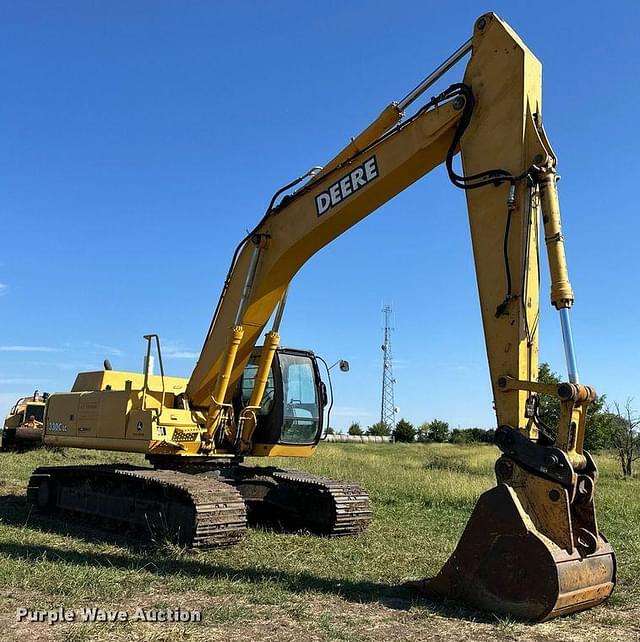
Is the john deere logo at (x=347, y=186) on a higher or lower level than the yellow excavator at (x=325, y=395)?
higher

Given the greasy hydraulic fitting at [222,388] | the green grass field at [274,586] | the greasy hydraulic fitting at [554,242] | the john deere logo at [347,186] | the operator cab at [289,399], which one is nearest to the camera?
the green grass field at [274,586]

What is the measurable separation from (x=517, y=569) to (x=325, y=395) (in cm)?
552

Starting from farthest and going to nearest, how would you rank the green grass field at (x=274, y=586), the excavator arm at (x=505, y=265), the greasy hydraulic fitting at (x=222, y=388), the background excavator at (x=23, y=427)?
the background excavator at (x=23, y=427), the greasy hydraulic fitting at (x=222, y=388), the excavator arm at (x=505, y=265), the green grass field at (x=274, y=586)

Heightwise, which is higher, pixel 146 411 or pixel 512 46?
pixel 512 46

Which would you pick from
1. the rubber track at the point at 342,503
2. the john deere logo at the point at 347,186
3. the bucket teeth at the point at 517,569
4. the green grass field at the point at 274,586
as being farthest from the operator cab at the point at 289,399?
the bucket teeth at the point at 517,569

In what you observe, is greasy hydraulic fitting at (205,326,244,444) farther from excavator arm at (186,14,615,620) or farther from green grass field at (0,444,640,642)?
green grass field at (0,444,640,642)

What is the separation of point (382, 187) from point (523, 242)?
6.53 ft

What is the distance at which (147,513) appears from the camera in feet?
29.6

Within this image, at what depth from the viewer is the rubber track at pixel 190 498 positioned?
8062 mm

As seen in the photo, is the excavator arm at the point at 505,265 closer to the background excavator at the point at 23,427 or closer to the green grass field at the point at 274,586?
the green grass field at the point at 274,586

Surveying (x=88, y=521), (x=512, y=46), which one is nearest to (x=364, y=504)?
(x=88, y=521)

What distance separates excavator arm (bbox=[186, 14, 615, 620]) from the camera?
17.9 feet

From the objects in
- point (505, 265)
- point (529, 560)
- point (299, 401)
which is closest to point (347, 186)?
point (505, 265)

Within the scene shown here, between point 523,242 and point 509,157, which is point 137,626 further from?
point 509,157
